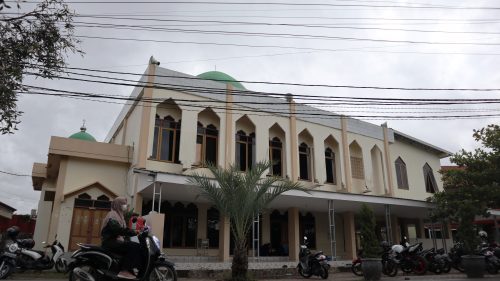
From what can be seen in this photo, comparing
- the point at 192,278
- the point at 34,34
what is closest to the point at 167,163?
the point at 192,278

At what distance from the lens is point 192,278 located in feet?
35.1

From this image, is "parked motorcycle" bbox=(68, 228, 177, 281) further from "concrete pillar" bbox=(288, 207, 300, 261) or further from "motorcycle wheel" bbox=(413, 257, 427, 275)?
"concrete pillar" bbox=(288, 207, 300, 261)

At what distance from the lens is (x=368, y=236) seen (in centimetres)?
1120

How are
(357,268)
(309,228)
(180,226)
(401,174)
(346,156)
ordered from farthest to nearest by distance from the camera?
(401,174), (309,228), (346,156), (180,226), (357,268)

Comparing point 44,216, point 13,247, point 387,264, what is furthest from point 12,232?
point 44,216

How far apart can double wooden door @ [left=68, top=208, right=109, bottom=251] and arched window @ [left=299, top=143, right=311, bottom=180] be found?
8.66m

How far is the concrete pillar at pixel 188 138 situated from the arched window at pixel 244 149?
234 centimetres

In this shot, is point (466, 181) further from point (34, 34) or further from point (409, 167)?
point (34, 34)

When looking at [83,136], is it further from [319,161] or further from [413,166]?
[413,166]

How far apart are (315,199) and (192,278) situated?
6916mm

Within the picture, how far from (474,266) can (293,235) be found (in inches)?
294

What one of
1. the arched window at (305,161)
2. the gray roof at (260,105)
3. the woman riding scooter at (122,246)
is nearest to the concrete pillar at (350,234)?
the arched window at (305,161)

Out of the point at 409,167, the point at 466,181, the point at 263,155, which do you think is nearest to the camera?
the point at 466,181

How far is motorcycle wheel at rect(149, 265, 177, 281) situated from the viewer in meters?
6.12
